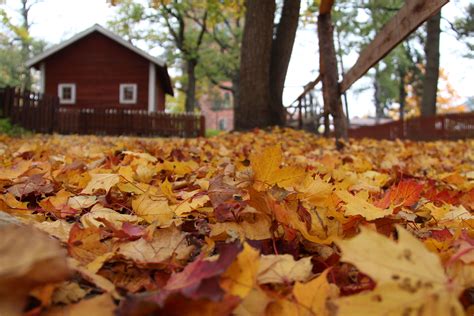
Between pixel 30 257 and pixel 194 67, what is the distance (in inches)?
1313

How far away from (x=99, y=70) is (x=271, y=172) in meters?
23.6

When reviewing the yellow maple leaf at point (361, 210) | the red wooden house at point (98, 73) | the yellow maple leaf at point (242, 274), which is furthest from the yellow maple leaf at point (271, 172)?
the red wooden house at point (98, 73)

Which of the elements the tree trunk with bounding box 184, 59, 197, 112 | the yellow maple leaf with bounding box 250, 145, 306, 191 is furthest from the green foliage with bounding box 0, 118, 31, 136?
the tree trunk with bounding box 184, 59, 197, 112

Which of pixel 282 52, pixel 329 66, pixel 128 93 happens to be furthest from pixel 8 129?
pixel 128 93

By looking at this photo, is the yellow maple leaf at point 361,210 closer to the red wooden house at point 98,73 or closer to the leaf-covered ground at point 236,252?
the leaf-covered ground at point 236,252

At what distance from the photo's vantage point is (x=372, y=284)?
0.70 metres

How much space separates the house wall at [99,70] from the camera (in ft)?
75.2

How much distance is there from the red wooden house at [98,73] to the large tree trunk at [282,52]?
1258 centimetres

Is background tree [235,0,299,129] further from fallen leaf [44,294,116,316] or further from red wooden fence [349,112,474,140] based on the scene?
fallen leaf [44,294,116,316]

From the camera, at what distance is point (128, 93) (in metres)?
23.1

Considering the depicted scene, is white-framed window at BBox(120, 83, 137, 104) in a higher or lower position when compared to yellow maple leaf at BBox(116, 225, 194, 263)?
higher

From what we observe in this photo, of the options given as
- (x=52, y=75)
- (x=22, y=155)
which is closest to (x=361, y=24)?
(x=52, y=75)

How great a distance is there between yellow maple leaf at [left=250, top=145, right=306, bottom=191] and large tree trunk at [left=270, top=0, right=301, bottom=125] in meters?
9.73

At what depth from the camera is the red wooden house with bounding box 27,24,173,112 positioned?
75.0ft
